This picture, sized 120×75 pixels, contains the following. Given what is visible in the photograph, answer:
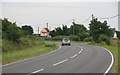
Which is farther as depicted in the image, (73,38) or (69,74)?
(73,38)

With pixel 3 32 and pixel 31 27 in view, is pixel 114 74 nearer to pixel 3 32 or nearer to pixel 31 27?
pixel 3 32

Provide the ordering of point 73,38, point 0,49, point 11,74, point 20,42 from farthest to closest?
point 73,38, point 20,42, point 0,49, point 11,74

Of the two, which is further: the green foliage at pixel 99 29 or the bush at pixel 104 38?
the green foliage at pixel 99 29

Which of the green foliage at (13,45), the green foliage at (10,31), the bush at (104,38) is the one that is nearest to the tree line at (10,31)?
the green foliage at (10,31)

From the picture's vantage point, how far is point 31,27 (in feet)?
350

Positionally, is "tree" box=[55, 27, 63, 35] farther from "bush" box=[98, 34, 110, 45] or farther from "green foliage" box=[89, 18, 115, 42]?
"bush" box=[98, 34, 110, 45]

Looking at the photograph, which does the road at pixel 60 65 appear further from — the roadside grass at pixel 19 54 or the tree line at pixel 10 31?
the tree line at pixel 10 31

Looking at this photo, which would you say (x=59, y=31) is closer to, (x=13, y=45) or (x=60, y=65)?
(x=13, y=45)

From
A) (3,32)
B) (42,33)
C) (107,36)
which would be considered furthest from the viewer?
(42,33)

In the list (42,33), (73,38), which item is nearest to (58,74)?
(73,38)

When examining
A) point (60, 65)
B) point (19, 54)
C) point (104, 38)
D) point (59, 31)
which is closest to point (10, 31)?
point (19, 54)

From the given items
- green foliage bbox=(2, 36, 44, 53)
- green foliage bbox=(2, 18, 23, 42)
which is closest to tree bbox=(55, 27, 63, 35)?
green foliage bbox=(2, 36, 44, 53)

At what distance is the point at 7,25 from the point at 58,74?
18018 millimetres

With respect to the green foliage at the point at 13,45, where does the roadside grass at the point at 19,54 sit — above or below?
below
